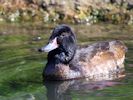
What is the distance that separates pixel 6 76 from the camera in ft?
43.8

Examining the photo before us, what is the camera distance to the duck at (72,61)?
13.3 m

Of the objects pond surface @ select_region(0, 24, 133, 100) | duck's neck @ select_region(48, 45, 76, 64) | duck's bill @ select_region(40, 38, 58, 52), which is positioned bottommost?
pond surface @ select_region(0, 24, 133, 100)

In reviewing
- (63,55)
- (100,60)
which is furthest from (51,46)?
(100,60)

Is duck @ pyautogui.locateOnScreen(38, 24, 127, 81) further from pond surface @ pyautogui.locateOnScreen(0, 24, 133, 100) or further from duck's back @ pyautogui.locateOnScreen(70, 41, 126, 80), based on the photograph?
pond surface @ pyautogui.locateOnScreen(0, 24, 133, 100)

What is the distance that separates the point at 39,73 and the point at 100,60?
4.71 feet

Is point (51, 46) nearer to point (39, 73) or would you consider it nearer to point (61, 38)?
point (61, 38)

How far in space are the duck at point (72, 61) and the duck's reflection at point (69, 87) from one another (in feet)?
0.77

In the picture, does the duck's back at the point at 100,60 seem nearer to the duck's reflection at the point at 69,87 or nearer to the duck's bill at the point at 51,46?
the duck's reflection at the point at 69,87

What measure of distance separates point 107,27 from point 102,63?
21.3 feet

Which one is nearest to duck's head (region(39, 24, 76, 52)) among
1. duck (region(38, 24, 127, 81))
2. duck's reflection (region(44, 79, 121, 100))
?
duck (region(38, 24, 127, 81))

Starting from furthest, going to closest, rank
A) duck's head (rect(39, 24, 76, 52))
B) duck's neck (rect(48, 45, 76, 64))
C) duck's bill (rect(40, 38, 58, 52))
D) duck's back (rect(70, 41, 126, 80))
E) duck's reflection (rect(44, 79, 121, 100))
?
→ duck's back (rect(70, 41, 126, 80)), duck's neck (rect(48, 45, 76, 64)), duck's head (rect(39, 24, 76, 52)), duck's bill (rect(40, 38, 58, 52)), duck's reflection (rect(44, 79, 121, 100))

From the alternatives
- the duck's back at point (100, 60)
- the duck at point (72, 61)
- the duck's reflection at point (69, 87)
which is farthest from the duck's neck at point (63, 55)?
the duck's reflection at point (69, 87)

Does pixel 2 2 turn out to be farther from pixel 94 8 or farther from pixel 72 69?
pixel 72 69

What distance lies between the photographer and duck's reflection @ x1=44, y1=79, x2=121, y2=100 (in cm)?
1200
